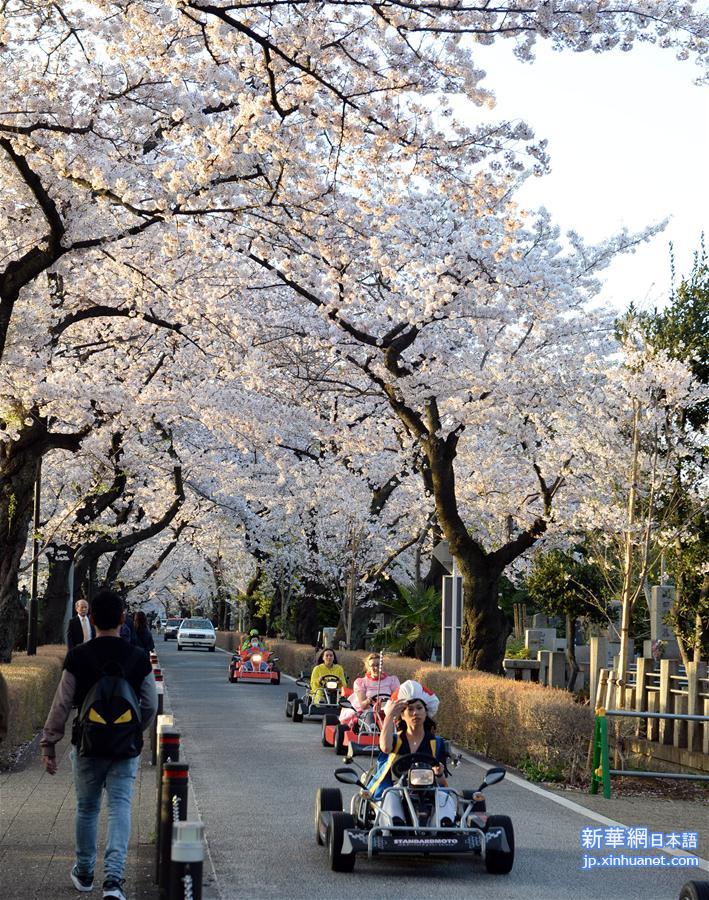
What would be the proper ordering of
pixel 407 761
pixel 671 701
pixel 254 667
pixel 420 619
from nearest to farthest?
pixel 407 761 → pixel 671 701 → pixel 420 619 → pixel 254 667

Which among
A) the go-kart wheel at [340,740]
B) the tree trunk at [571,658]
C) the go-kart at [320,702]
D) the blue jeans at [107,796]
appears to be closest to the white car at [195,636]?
the tree trunk at [571,658]

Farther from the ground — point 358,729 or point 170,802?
point 170,802

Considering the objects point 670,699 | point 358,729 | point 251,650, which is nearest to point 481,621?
point 670,699

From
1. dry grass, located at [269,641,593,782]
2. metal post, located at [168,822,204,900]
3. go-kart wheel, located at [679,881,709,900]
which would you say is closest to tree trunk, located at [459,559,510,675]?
dry grass, located at [269,641,593,782]

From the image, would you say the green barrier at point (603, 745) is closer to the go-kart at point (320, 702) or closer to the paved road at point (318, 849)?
the paved road at point (318, 849)

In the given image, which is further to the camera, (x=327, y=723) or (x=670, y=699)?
(x=670, y=699)

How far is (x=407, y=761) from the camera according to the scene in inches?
354

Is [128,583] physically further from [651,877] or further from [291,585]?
[651,877]

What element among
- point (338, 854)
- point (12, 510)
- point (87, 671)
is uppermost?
point (12, 510)

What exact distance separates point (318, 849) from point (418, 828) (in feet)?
3.56

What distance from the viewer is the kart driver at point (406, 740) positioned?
8789mm

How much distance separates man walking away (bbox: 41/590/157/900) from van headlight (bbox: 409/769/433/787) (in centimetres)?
228

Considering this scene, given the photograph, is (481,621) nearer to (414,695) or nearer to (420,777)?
(414,695)

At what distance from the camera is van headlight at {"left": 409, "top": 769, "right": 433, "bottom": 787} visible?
8789 mm
